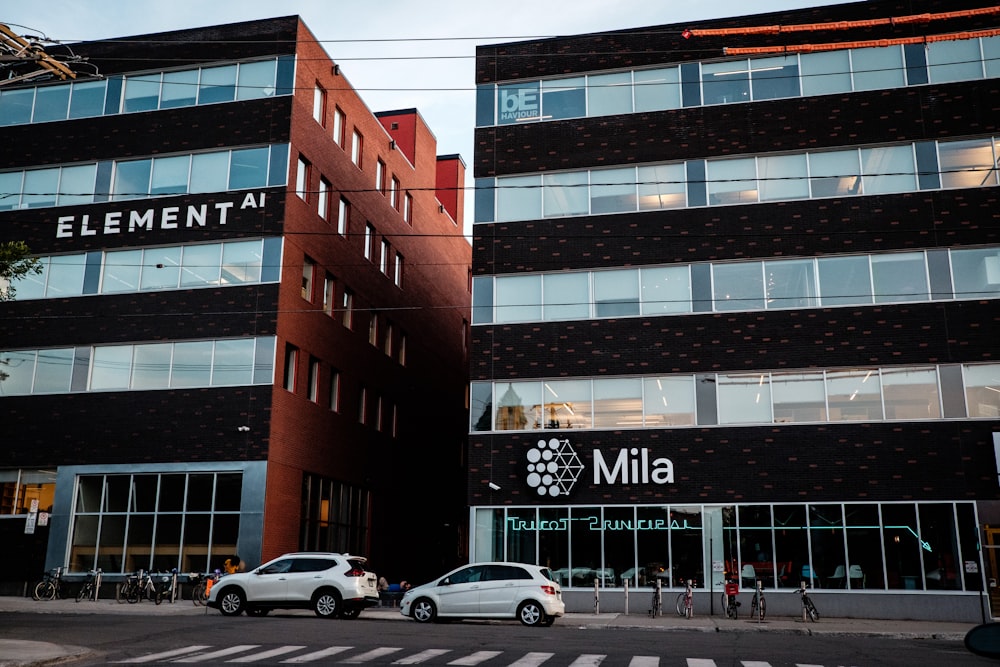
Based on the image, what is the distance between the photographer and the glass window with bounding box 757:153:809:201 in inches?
1156

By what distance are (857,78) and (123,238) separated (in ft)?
81.9

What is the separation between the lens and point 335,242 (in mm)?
36656

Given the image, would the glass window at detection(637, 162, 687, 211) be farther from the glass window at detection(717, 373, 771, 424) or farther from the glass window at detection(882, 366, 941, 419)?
the glass window at detection(882, 366, 941, 419)

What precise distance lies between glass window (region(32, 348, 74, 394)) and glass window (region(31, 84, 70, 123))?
903 cm

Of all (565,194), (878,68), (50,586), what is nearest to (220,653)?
(50,586)

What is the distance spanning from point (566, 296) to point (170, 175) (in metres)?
15.0

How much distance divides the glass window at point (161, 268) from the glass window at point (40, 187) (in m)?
4.85

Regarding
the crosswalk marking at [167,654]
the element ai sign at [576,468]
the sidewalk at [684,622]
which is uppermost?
the element ai sign at [576,468]

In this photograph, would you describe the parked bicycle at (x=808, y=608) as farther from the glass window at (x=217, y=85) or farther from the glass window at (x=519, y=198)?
the glass window at (x=217, y=85)

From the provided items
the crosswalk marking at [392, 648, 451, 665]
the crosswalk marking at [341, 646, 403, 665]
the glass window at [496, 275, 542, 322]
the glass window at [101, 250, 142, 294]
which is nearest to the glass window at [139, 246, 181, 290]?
the glass window at [101, 250, 142, 294]

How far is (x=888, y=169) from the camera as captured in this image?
29.0 metres

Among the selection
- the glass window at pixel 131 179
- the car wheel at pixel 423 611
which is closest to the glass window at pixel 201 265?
the glass window at pixel 131 179

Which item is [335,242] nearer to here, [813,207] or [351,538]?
[351,538]

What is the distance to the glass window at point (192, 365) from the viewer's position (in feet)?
105
